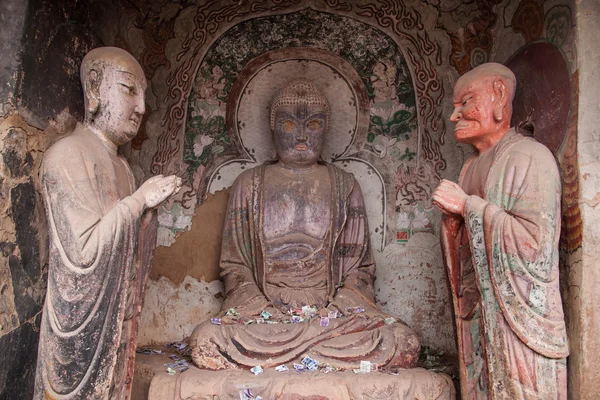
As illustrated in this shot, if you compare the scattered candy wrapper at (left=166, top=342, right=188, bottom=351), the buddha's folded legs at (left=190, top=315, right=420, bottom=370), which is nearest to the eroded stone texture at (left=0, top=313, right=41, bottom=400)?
the buddha's folded legs at (left=190, top=315, right=420, bottom=370)

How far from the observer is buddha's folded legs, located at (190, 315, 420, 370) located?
4.89 metres

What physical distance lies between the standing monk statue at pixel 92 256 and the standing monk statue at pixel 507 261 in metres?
1.98

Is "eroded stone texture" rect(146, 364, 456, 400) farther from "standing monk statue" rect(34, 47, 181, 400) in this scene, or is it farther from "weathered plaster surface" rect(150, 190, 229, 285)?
"weathered plaster surface" rect(150, 190, 229, 285)

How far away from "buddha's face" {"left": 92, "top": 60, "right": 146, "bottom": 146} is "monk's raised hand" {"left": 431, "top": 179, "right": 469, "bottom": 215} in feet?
6.80

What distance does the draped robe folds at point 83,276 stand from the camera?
4090 millimetres

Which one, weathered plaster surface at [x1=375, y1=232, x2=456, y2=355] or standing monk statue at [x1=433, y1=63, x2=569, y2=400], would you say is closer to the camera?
standing monk statue at [x1=433, y1=63, x2=569, y2=400]

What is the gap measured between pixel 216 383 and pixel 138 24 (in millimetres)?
3126

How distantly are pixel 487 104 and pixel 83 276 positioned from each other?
276cm

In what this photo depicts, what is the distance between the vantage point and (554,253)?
4.18 m

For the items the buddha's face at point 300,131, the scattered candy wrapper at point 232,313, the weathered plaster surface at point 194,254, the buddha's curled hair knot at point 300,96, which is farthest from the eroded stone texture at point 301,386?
the buddha's curled hair knot at point 300,96

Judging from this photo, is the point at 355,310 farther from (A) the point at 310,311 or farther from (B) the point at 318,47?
(B) the point at 318,47

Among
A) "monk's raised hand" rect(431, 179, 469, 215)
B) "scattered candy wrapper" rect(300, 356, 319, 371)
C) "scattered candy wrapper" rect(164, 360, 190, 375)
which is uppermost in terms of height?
"monk's raised hand" rect(431, 179, 469, 215)

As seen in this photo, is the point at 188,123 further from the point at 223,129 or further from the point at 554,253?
the point at 554,253

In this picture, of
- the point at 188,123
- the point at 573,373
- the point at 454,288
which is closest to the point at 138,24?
the point at 188,123
